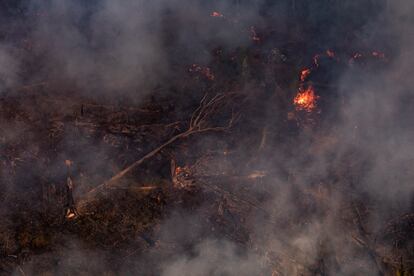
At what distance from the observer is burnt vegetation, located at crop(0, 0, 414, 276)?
22.3ft

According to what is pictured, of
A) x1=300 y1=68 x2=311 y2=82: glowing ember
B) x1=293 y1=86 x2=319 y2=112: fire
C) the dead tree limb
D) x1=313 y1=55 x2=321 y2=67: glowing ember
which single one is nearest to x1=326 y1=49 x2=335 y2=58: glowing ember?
x1=313 y1=55 x2=321 y2=67: glowing ember

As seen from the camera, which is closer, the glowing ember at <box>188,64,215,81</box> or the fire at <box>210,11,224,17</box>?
the glowing ember at <box>188,64,215,81</box>

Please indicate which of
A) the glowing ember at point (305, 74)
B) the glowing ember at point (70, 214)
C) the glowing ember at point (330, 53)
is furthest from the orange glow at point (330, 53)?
the glowing ember at point (70, 214)

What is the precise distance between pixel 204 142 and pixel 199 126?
0.32 meters

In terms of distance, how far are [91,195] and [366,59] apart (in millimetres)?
5828

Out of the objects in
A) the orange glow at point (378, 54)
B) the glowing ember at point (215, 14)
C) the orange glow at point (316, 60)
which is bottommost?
the orange glow at point (316, 60)

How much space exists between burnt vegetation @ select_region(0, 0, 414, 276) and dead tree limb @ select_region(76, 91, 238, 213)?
0.08ft

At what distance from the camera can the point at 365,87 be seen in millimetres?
7797

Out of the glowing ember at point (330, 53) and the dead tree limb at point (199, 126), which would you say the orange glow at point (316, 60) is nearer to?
the glowing ember at point (330, 53)

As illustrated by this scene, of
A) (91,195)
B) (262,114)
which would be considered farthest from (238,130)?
(91,195)

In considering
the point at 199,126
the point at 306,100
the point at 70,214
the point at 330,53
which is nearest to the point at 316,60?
the point at 330,53

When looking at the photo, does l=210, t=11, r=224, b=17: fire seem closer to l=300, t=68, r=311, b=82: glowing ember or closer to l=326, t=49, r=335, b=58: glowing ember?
l=300, t=68, r=311, b=82: glowing ember

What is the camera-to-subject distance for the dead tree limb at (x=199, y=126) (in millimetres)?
6966

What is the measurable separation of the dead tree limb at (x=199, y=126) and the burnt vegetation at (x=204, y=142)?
0.03m
